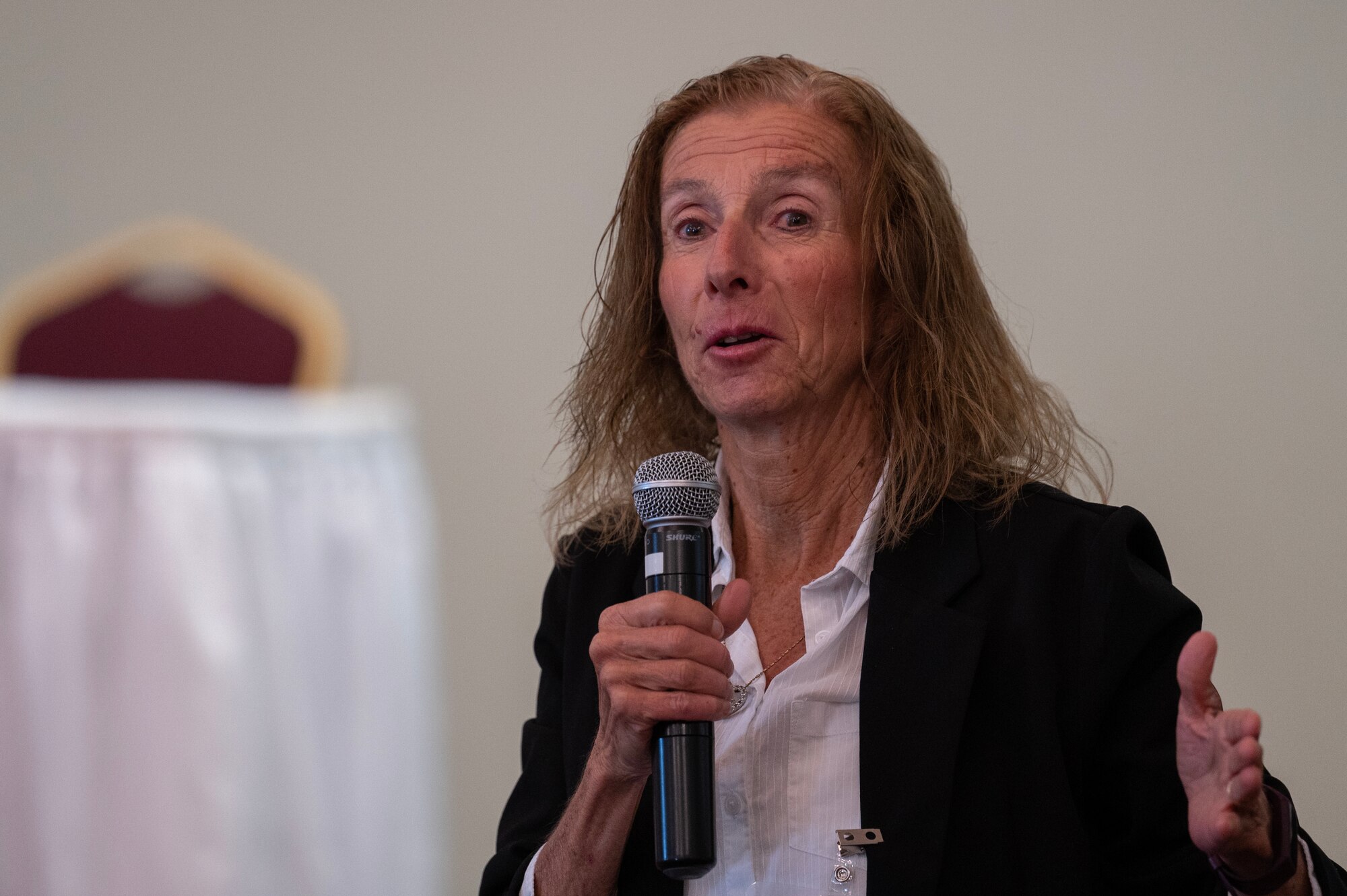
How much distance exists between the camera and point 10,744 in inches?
43.0

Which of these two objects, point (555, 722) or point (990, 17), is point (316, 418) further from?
point (990, 17)

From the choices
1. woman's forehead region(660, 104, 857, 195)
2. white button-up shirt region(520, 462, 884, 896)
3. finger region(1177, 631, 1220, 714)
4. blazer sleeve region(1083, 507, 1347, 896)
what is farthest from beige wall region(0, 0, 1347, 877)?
finger region(1177, 631, 1220, 714)

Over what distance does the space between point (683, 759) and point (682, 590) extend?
0.57ft

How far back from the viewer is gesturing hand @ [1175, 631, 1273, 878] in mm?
1205

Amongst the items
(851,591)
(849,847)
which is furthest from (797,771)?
(851,591)

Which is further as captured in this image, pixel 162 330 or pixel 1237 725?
pixel 162 330

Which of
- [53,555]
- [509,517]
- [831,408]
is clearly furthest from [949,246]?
[53,555]

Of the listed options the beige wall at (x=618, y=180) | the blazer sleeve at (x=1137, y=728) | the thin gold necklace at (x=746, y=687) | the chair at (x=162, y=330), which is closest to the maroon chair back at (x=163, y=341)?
the chair at (x=162, y=330)

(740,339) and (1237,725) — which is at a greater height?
(740,339)

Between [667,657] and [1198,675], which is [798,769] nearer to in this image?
[667,657]

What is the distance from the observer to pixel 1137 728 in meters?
1.53

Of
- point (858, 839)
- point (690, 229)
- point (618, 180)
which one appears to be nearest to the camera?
point (858, 839)

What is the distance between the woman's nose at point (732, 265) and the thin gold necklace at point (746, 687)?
0.50 metres

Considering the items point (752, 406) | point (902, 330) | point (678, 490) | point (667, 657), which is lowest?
point (667, 657)
